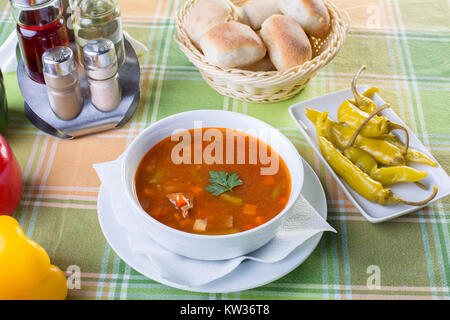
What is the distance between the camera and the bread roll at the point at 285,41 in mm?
1836

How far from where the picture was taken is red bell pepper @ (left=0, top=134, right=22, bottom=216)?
1477mm

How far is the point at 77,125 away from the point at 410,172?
1.14 metres

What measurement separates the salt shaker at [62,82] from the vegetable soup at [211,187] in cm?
43

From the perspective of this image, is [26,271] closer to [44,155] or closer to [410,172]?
[44,155]

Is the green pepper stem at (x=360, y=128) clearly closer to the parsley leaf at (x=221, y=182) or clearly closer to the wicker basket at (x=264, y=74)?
the wicker basket at (x=264, y=74)

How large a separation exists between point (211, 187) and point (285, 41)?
71cm

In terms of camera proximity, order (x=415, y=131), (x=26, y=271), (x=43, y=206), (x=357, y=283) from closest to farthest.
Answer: (x=26, y=271)
(x=357, y=283)
(x=43, y=206)
(x=415, y=131)

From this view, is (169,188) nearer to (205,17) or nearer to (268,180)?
(268,180)

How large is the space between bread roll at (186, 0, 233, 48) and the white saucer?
2.61 feet

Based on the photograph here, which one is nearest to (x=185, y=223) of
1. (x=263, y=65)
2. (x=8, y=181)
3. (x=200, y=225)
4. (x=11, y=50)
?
(x=200, y=225)

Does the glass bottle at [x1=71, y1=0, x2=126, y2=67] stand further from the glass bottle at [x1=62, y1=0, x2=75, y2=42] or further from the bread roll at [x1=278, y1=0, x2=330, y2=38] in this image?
the bread roll at [x1=278, y1=0, x2=330, y2=38]

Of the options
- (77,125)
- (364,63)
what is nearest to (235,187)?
(77,125)

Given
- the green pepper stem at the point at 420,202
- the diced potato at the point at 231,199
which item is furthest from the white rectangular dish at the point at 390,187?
the diced potato at the point at 231,199

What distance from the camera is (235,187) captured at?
4.73 ft
